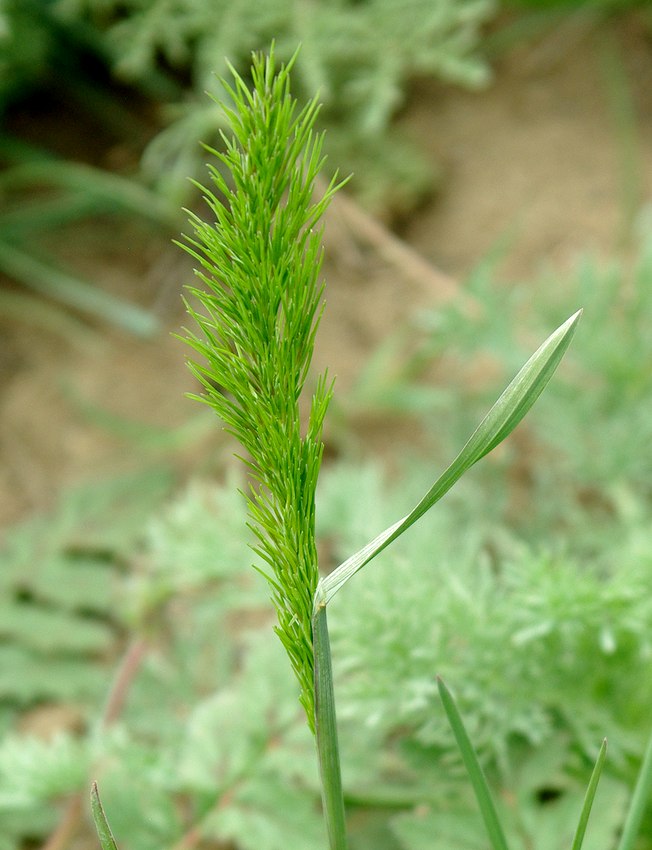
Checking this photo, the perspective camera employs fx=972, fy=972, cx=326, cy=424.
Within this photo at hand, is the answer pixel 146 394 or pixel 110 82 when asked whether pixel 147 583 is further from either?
pixel 110 82

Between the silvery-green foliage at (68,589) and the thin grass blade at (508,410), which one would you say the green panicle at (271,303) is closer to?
the thin grass blade at (508,410)

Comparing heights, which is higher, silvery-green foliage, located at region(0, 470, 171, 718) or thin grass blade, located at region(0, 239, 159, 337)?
thin grass blade, located at region(0, 239, 159, 337)

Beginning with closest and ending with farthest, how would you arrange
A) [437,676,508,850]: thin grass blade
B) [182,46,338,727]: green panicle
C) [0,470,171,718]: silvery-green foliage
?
1. [182,46,338,727]: green panicle
2. [437,676,508,850]: thin grass blade
3. [0,470,171,718]: silvery-green foliage

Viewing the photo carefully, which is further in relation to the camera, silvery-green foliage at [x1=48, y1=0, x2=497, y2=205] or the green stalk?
silvery-green foliage at [x1=48, y1=0, x2=497, y2=205]

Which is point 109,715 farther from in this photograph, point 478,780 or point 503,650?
point 478,780

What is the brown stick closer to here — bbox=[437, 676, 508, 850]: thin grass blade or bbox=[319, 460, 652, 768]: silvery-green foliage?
bbox=[319, 460, 652, 768]: silvery-green foliage

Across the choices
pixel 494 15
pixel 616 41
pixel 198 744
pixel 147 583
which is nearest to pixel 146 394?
pixel 147 583

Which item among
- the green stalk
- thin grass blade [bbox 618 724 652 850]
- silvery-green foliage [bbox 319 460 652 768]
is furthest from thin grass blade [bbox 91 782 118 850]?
silvery-green foliage [bbox 319 460 652 768]

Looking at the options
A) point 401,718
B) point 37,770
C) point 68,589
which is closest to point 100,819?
point 401,718

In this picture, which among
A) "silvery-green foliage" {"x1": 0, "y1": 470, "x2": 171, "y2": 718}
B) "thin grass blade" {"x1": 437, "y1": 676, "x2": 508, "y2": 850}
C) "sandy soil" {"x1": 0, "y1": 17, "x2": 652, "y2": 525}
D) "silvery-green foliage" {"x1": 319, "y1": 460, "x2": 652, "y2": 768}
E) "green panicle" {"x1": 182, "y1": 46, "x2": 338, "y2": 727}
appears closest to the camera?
"green panicle" {"x1": 182, "y1": 46, "x2": 338, "y2": 727}
